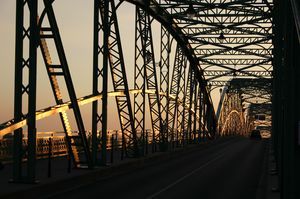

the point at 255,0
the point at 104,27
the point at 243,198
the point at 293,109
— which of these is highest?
the point at 255,0

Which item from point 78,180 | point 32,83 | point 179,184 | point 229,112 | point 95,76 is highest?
point 229,112

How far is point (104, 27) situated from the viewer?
22766mm

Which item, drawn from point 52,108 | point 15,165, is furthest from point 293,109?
point 52,108

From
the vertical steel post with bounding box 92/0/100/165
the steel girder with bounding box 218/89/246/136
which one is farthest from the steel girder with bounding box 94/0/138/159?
the steel girder with bounding box 218/89/246/136

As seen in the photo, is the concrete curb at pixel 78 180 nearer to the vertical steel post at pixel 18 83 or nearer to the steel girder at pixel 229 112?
the vertical steel post at pixel 18 83

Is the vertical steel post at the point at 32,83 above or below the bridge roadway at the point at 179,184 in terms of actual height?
above

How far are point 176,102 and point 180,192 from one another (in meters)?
28.2

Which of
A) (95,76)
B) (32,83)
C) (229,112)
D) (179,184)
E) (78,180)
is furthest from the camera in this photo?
(229,112)

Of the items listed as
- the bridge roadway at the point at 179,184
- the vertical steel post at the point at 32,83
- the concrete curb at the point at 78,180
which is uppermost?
the vertical steel post at the point at 32,83

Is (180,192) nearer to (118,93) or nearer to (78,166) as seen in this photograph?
(78,166)

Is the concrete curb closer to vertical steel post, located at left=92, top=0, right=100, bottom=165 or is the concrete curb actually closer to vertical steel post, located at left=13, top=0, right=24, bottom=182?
vertical steel post, located at left=92, top=0, right=100, bottom=165

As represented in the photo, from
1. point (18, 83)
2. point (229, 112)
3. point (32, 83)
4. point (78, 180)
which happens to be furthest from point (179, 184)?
point (229, 112)

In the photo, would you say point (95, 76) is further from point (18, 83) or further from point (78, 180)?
point (18, 83)

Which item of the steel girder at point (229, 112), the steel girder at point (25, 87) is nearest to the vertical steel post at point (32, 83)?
the steel girder at point (25, 87)
